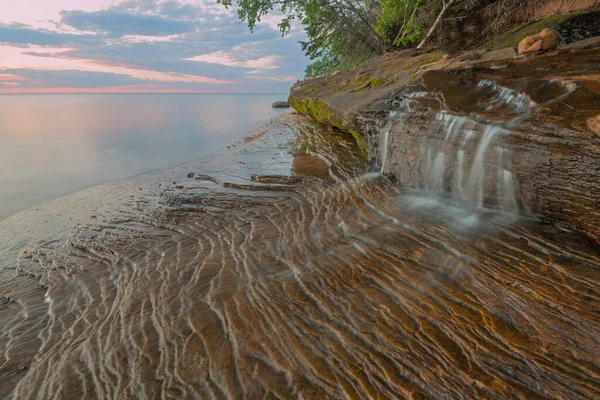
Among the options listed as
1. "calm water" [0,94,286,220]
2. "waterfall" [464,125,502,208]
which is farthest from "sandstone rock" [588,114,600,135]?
"calm water" [0,94,286,220]

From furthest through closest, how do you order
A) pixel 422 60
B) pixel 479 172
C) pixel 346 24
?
pixel 346 24
pixel 422 60
pixel 479 172

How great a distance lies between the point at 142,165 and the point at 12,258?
9.69 m

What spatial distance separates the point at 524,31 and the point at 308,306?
11.5 meters

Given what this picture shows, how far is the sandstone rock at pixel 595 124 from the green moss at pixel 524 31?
6139mm

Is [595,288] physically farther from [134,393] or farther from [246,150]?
[246,150]

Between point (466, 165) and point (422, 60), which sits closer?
point (466, 165)

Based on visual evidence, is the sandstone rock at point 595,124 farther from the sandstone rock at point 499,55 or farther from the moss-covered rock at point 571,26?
the moss-covered rock at point 571,26

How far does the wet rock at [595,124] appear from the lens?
13.4 ft

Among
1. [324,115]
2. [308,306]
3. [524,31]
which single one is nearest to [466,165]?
[308,306]

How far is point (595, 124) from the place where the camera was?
13.5 ft

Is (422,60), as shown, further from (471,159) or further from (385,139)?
(471,159)

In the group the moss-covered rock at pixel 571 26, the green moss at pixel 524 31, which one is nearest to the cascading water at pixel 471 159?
the moss-covered rock at pixel 571 26

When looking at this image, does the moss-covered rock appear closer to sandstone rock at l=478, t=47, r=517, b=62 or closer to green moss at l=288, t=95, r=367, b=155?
sandstone rock at l=478, t=47, r=517, b=62

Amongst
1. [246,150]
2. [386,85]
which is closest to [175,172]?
[246,150]
